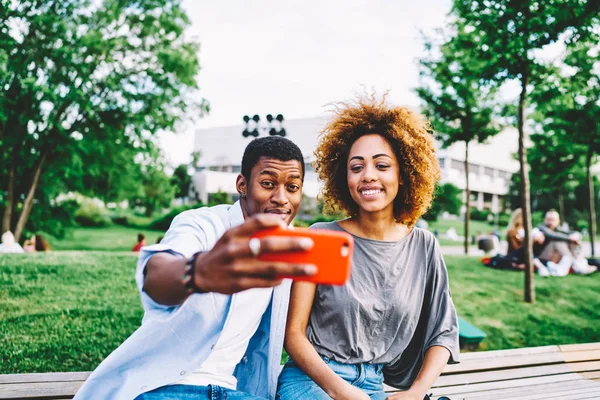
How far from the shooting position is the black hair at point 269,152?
2305mm

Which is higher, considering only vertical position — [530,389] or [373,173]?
[373,173]

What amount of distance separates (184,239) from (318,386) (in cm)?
113

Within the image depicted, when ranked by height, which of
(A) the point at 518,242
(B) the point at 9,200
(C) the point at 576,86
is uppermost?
(C) the point at 576,86

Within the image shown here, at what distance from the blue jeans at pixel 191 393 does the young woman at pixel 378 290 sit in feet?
1.35

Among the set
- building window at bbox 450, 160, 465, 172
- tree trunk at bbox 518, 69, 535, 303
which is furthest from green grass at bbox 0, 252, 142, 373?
building window at bbox 450, 160, 465, 172

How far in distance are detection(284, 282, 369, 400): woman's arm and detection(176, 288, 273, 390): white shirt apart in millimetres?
209

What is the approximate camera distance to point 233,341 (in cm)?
222

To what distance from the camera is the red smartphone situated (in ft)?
3.52

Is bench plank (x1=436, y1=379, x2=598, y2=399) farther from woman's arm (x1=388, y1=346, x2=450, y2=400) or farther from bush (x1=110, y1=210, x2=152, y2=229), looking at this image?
bush (x1=110, y1=210, x2=152, y2=229)

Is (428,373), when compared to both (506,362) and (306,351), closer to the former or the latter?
(306,351)

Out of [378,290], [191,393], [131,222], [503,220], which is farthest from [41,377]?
[503,220]

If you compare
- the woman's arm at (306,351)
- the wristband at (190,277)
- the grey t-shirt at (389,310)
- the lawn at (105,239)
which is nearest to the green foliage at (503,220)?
the lawn at (105,239)

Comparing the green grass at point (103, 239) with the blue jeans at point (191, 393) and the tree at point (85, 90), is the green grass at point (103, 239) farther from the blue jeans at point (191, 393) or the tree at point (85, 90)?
the blue jeans at point (191, 393)

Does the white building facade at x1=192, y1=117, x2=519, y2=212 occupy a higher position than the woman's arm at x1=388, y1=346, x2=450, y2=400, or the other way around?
the white building facade at x1=192, y1=117, x2=519, y2=212
